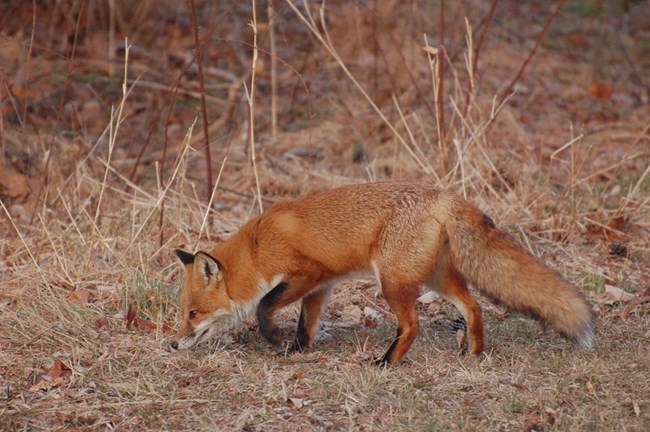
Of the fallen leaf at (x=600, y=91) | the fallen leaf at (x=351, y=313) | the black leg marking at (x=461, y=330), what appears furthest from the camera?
the fallen leaf at (x=600, y=91)

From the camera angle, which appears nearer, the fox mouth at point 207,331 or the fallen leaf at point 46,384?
the fallen leaf at point 46,384

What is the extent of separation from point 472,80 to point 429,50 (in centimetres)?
90

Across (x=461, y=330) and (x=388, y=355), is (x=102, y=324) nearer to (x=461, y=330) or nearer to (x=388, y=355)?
(x=388, y=355)

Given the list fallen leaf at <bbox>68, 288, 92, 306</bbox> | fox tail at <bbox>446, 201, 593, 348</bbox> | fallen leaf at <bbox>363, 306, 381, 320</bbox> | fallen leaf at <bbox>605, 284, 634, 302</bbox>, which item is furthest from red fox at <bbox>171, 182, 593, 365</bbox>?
fallen leaf at <bbox>605, 284, 634, 302</bbox>

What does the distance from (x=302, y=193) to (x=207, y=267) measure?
10.8 feet

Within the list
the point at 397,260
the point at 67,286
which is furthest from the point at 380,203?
the point at 67,286

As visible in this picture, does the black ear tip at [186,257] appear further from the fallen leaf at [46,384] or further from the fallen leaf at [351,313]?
the fallen leaf at [351,313]

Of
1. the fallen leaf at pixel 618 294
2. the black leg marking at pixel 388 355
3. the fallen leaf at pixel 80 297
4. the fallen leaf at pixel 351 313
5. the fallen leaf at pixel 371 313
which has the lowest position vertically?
the fallen leaf at pixel 351 313

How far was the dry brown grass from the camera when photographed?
15.2ft

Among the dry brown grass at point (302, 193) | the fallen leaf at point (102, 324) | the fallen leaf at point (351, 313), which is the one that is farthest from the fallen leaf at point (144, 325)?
the fallen leaf at point (351, 313)

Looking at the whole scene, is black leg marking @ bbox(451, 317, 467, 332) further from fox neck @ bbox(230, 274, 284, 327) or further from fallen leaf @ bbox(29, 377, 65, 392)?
fallen leaf @ bbox(29, 377, 65, 392)

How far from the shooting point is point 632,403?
4.45m

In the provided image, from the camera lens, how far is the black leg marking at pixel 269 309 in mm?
5320

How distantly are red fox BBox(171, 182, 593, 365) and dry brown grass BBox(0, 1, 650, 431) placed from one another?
0.78 feet
